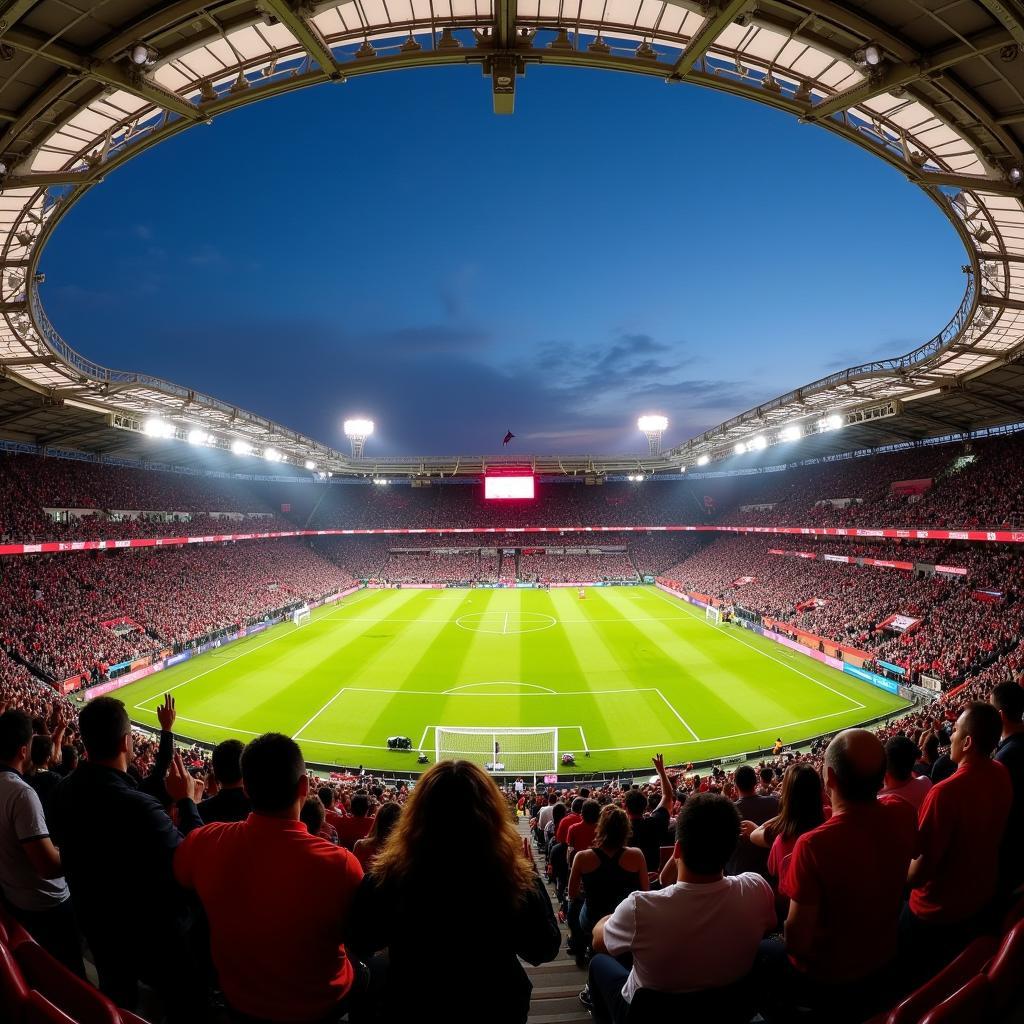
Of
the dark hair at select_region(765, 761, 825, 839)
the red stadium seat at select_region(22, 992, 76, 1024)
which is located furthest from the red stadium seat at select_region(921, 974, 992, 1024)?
the red stadium seat at select_region(22, 992, 76, 1024)

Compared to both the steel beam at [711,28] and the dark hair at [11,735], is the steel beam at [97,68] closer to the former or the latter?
the steel beam at [711,28]

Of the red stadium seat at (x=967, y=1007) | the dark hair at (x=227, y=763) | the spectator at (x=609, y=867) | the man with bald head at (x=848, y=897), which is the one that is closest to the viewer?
the red stadium seat at (x=967, y=1007)

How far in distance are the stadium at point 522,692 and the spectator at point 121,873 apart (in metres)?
0.02

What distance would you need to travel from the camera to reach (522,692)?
28016mm

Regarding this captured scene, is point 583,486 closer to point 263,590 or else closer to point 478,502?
point 478,502

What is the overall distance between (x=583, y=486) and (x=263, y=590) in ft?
147

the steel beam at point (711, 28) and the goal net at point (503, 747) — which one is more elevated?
the steel beam at point (711, 28)

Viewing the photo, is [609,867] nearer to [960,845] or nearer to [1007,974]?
[960,845]

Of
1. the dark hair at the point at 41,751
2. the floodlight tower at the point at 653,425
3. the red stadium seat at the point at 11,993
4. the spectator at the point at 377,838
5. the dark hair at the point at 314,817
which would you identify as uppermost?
the floodlight tower at the point at 653,425

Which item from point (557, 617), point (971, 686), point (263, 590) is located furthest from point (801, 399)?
point (263, 590)

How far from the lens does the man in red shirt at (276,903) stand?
2.45 m

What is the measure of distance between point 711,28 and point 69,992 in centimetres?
1114

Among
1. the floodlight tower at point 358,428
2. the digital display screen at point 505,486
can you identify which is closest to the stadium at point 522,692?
the digital display screen at point 505,486

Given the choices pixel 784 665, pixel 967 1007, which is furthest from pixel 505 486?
pixel 967 1007
